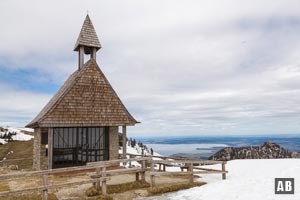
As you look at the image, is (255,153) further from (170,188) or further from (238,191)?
(170,188)

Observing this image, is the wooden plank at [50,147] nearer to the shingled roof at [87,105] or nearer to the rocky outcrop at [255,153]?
the shingled roof at [87,105]

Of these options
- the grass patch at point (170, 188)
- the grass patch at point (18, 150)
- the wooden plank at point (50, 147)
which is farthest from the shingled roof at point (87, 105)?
the grass patch at point (18, 150)

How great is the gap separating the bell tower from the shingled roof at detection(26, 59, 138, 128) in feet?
4.07

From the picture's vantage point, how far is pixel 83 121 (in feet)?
62.4

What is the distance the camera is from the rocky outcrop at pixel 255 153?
34.4m

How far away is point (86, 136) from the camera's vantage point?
20344 millimetres

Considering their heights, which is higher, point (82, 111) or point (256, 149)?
point (82, 111)

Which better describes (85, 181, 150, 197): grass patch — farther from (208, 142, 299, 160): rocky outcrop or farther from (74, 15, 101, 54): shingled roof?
(208, 142, 299, 160): rocky outcrop

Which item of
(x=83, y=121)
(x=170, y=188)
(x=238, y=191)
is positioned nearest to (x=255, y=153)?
(x=83, y=121)

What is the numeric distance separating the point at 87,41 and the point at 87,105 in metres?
4.87

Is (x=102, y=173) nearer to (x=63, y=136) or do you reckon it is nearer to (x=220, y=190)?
(x=220, y=190)

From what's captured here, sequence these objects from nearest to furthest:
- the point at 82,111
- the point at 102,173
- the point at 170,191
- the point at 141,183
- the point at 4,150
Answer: the point at 102,173 → the point at 170,191 → the point at 141,183 → the point at 82,111 → the point at 4,150

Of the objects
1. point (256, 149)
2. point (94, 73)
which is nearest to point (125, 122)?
point (94, 73)

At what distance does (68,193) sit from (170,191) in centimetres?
444
